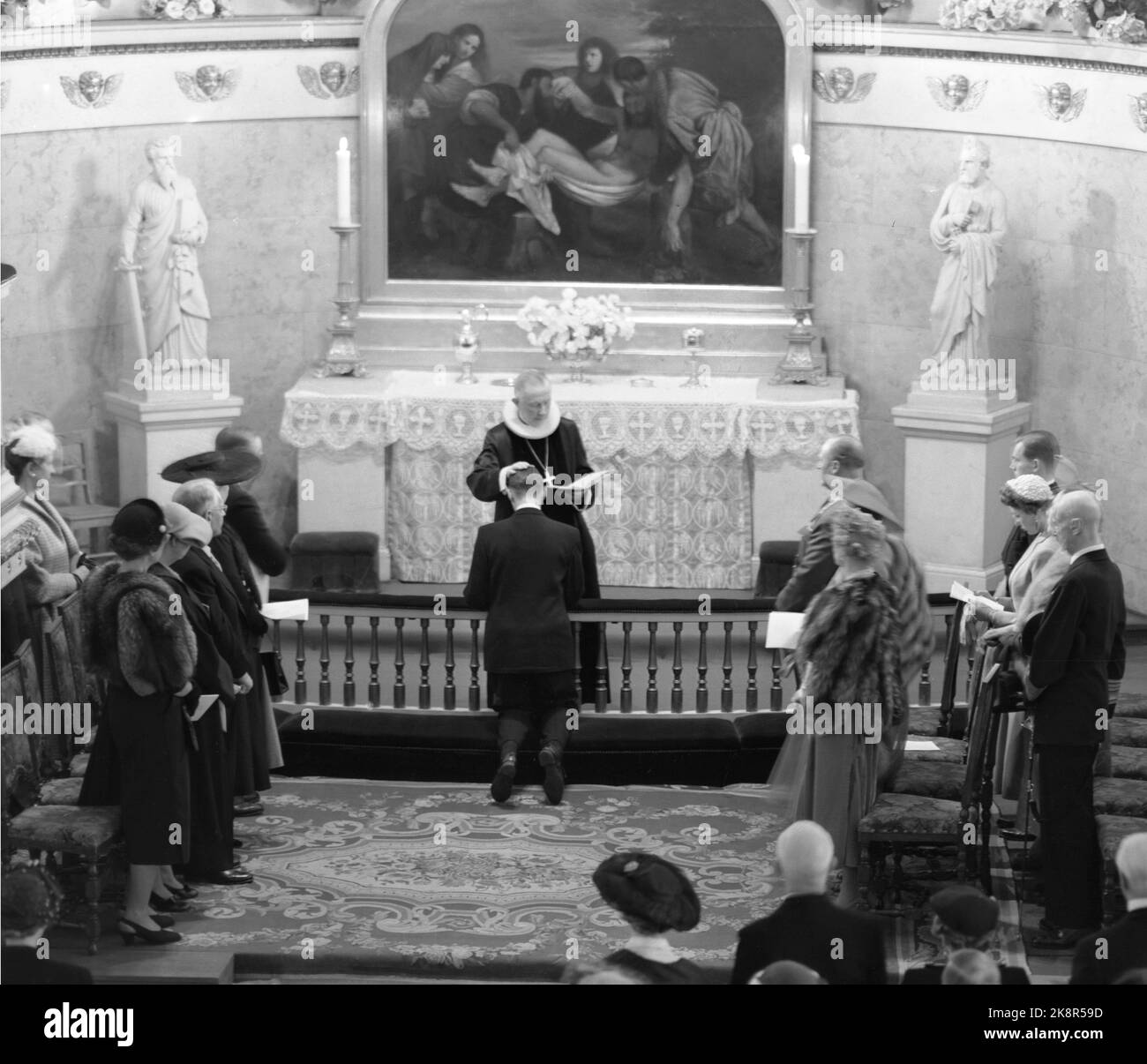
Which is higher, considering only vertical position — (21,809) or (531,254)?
(531,254)

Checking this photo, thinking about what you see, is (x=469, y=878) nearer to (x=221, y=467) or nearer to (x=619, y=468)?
(x=221, y=467)

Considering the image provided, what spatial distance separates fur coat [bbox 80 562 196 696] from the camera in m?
7.29

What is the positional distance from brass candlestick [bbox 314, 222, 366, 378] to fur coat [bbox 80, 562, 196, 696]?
21.4ft

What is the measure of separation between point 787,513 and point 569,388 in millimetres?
1596

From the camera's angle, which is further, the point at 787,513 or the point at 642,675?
the point at 787,513

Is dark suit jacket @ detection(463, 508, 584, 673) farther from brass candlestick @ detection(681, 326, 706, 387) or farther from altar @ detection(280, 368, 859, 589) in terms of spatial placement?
brass candlestick @ detection(681, 326, 706, 387)

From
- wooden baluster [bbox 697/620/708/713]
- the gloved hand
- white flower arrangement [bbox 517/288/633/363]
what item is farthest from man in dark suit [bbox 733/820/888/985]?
white flower arrangement [bbox 517/288/633/363]

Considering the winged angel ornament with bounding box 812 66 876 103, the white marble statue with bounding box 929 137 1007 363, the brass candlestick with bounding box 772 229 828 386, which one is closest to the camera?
the white marble statue with bounding box 929 137 1007 363

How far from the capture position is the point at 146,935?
741 centimetres

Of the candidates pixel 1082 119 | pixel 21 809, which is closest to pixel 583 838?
pixel 21 809

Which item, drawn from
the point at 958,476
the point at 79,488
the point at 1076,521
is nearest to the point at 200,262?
the point at 79,488

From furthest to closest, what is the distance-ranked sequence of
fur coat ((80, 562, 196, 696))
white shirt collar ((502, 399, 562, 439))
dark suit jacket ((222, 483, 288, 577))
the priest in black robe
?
white shirt collar ((502, 399, 562, 439))
the priest in black robe
dark suit jacket ((222, 483, 288, 577))
fur coat ((80, 562, 196, 696))
